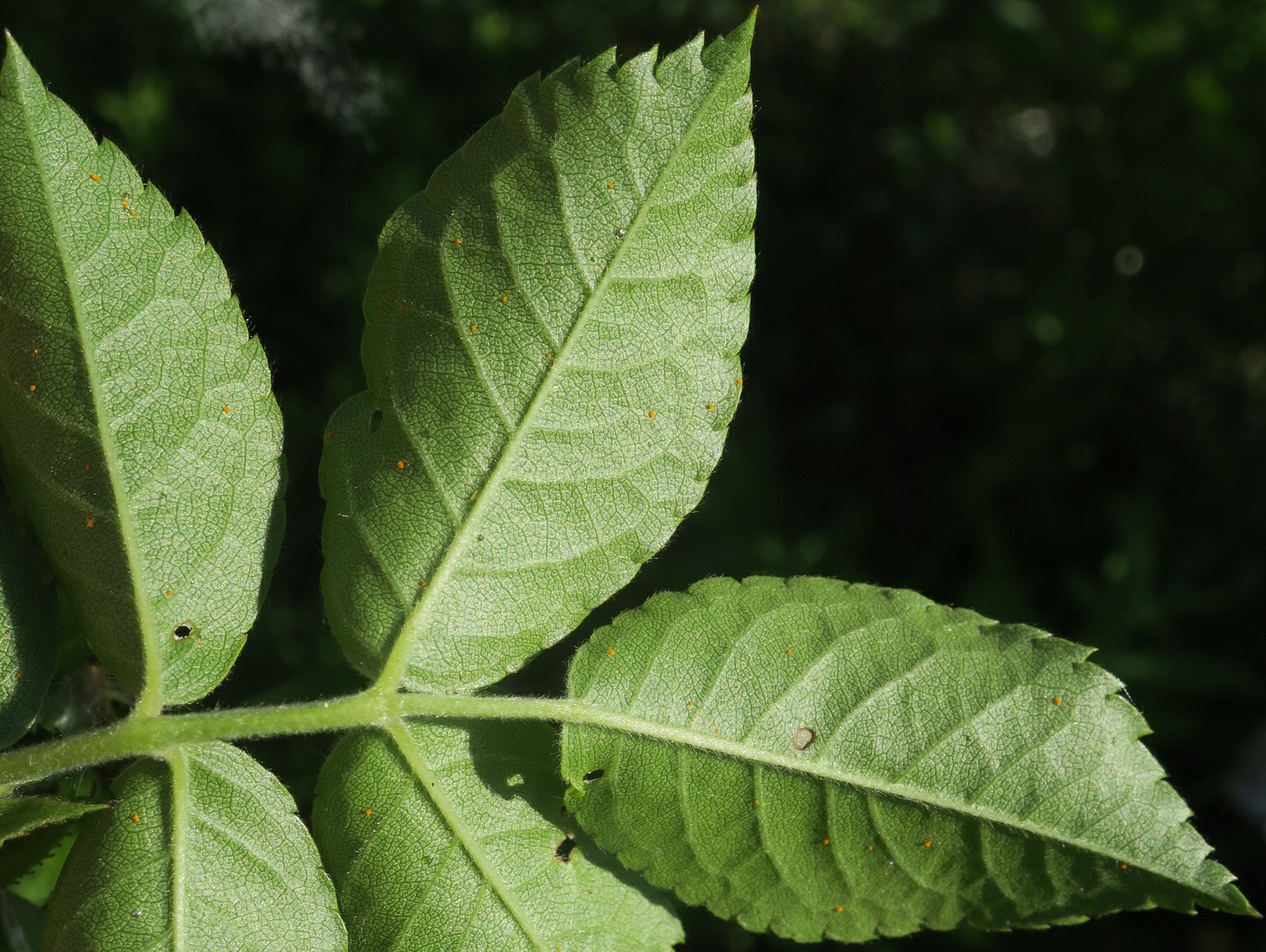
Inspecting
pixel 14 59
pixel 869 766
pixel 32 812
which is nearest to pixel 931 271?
pixel 869 766

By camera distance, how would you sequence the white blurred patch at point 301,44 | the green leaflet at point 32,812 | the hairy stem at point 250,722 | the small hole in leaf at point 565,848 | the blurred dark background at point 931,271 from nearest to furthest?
1. the green leaflet at point 32,812
2. the hairy stem at point 250,722
3. the small hole in leaf at point 565,848
4. the white blurred patch at point 301,44
5. the blurred dark background at point 931,271

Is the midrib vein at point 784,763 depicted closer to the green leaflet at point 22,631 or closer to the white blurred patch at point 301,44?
the green leaflet at point 22,631

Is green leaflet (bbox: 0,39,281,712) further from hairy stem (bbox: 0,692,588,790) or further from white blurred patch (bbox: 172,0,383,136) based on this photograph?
white blurred patch (bbox: 172,0,383,136)

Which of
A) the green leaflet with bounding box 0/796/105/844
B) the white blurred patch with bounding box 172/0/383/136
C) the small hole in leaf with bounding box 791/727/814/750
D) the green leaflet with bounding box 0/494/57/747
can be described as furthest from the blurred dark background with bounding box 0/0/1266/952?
the small hole in leaf with bounding box 791/727/814/750

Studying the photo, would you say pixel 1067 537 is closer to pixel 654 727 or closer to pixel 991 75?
pixel 991 75

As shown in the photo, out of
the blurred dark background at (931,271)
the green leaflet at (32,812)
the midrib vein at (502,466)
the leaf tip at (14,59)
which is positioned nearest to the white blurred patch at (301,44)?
the blurred dark background at (931,271)

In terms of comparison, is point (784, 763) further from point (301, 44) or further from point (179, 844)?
point (301, 44)
